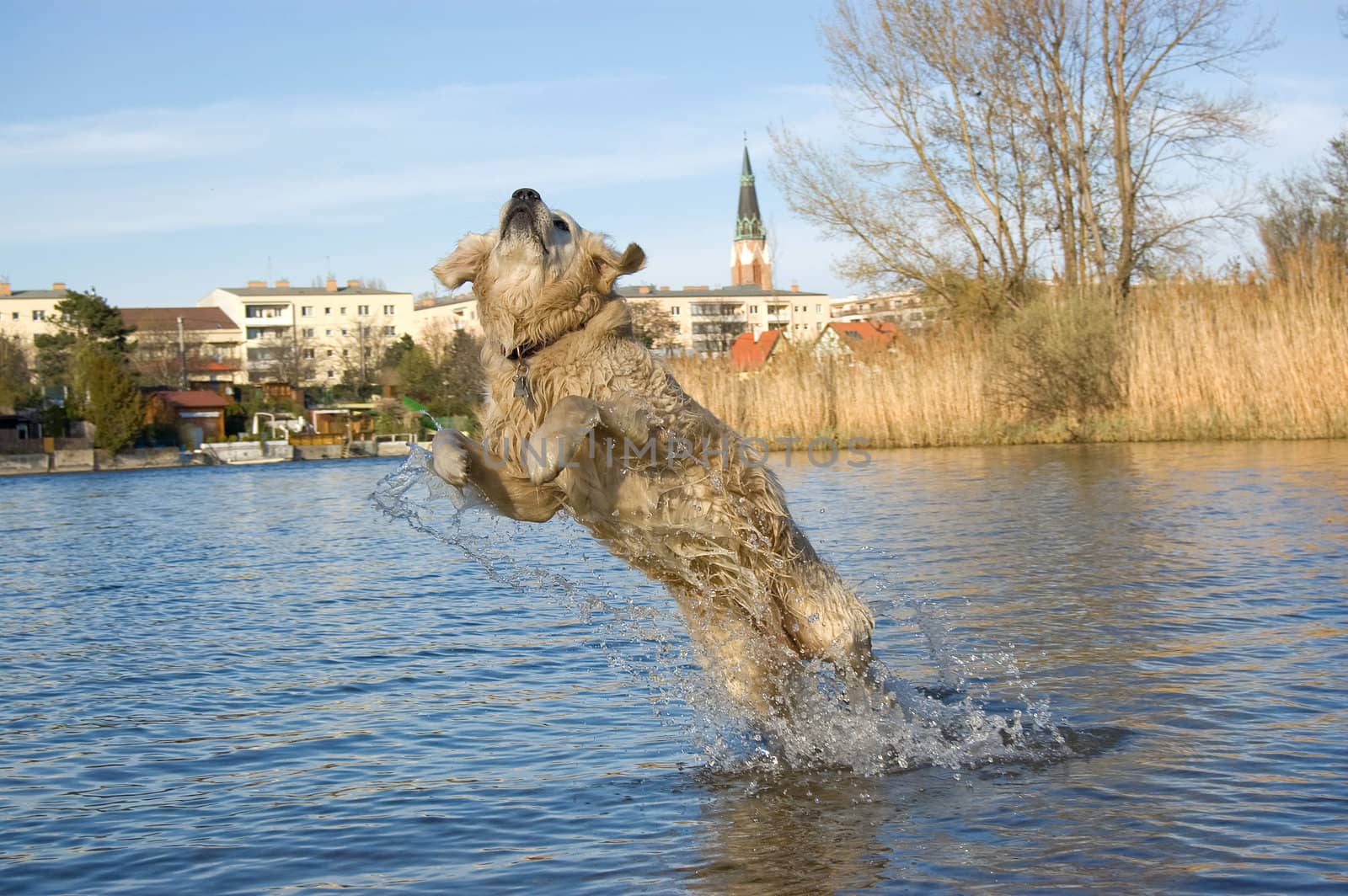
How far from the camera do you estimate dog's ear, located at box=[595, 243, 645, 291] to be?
6.17m

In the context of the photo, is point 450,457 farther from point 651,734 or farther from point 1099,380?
point 1099,380

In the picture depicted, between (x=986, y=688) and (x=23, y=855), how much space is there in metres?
4.74

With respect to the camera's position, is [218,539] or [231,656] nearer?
[231,656]

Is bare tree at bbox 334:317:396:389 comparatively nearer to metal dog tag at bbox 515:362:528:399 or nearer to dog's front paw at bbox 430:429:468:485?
metal dog tag at bbox 515:362:528:399

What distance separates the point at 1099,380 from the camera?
85.8ft

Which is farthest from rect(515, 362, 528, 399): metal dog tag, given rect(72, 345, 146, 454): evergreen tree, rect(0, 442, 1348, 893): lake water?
rect(72, 345, 146, 454): evergreen tree

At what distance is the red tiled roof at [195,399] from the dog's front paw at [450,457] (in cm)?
6431

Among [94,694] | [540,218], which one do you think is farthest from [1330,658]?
[94,694]

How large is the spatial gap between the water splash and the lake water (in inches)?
1.0

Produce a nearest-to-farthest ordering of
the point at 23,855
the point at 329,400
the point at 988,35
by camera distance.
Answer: the point at 23,855, the point at 988,35, the point at 329,400

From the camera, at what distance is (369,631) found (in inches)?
366

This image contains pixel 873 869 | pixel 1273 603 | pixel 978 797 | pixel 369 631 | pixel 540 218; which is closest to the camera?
pixel 873 869

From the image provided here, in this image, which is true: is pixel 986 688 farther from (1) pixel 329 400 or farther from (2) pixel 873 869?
(1) pixel 329 400

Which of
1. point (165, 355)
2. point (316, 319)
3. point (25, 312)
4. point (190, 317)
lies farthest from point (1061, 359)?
point (25, 312)
